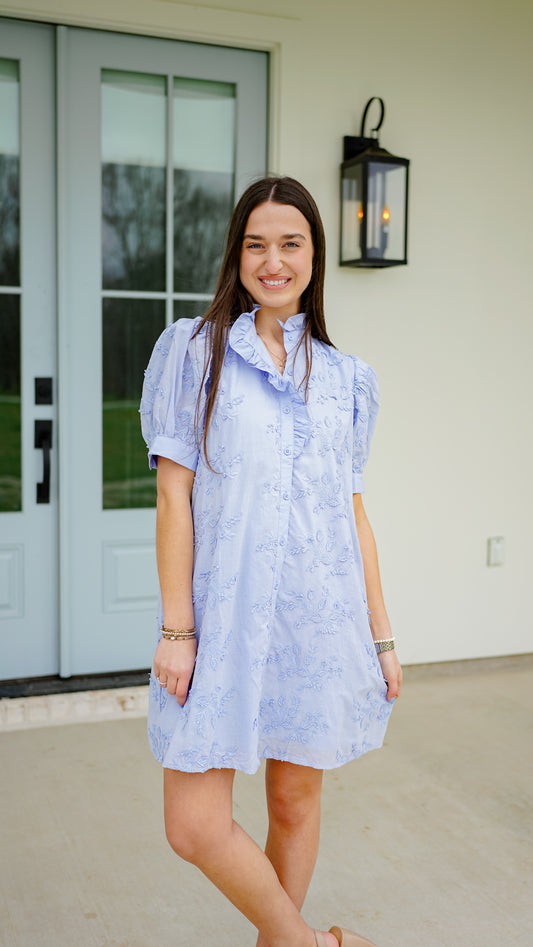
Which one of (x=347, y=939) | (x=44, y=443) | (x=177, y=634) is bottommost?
(x=347, y=939)

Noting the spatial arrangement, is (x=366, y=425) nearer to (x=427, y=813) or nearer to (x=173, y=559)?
(x=173, y=559)

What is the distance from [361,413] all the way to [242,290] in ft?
1.02

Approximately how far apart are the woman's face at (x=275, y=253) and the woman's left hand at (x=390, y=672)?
0.68 metres

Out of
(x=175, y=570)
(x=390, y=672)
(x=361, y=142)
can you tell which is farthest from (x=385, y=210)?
(x=175, y=570)

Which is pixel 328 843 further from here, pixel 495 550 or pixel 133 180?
pixel 133 180

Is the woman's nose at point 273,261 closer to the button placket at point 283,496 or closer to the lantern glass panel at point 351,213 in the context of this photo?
the button placket at point 283,496

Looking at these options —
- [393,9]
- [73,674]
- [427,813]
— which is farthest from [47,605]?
[393,9]

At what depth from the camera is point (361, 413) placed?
5.51 feet

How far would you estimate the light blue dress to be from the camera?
148 cm

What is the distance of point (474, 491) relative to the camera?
12.3 feet

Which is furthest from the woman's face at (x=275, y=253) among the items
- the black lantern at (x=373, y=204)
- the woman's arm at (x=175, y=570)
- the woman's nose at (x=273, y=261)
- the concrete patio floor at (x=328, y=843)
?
the black lantern at (x=373, y=204)

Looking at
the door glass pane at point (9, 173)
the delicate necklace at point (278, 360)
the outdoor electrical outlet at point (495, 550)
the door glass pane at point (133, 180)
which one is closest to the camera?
the delicate necklace at point (278, 360)

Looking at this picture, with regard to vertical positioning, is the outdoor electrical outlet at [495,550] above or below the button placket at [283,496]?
below

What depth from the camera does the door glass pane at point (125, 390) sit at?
3.35 metres
